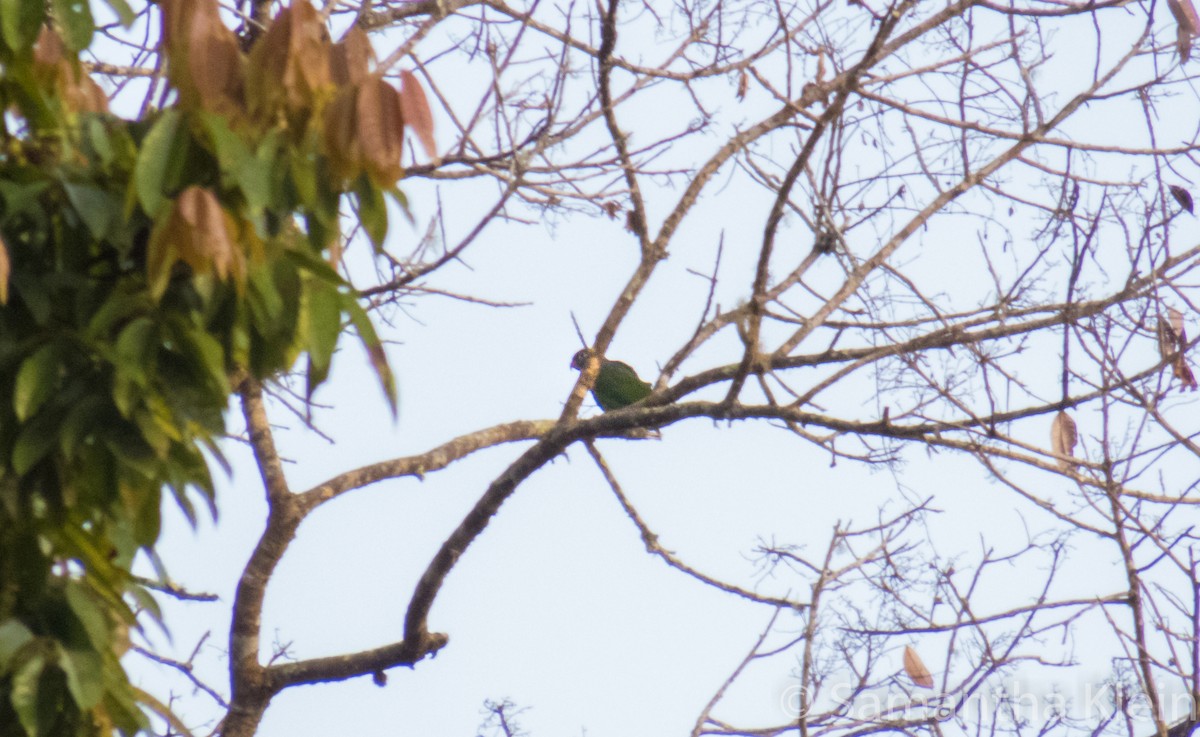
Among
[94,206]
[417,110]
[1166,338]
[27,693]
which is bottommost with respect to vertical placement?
[27,693]

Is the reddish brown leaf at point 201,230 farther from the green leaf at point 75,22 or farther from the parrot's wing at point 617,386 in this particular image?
the parrot's wing at point 617,386

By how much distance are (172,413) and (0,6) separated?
509mm

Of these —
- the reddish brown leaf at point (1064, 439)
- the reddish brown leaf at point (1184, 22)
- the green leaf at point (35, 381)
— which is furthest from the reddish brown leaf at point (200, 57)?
the reddish brown leaf at point (1184, 22)

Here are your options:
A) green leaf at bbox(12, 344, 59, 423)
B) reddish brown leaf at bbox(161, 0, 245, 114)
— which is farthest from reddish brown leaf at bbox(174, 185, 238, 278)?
green leaf at bbox(12, 344, 59, 423)

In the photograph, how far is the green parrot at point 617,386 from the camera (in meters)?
5.71

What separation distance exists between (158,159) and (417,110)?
12.2 inches

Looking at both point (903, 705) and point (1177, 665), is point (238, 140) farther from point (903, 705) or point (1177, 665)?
point (903, 705)

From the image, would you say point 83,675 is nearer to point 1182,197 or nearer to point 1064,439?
point 1064,439

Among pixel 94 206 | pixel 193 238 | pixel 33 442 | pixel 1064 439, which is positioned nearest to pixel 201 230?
pixel 193 238

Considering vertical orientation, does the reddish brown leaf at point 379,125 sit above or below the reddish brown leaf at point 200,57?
below

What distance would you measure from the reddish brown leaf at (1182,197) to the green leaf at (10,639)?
2.34 metres

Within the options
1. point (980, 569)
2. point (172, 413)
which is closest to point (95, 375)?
point (172, 413)

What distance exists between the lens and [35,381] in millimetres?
1505

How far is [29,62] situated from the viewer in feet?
5.17
